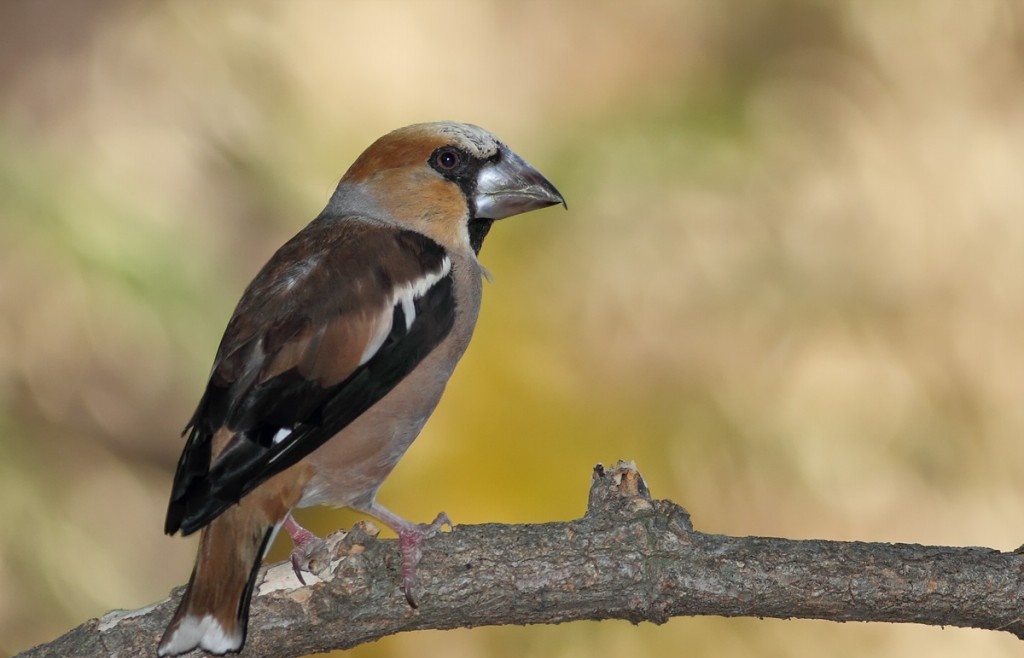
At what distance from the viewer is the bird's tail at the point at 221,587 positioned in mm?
2955

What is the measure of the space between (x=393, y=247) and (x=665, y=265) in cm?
266

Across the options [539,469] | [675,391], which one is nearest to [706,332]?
[675,391]

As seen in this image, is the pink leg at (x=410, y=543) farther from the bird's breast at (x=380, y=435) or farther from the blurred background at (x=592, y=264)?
the blurred background at (x=592, y=264)

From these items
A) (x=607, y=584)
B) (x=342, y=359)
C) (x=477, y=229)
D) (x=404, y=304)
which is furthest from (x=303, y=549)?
(x=477, y=229)

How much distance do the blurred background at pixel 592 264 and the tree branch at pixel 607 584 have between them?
76.7 inches

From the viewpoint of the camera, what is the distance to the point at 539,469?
5.20 metres

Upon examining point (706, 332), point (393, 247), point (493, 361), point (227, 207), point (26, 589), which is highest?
point (227, 207)

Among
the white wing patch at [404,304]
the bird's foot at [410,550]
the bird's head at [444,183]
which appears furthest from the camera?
the bird's head at [444,183]

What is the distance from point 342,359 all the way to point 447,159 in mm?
876

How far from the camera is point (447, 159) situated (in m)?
3.77

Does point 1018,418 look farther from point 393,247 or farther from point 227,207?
point 227,207

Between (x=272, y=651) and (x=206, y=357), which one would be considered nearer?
(x=272, y=651)

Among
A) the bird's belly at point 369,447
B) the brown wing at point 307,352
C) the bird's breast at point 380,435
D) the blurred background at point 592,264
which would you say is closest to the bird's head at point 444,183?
the brown wing at point 307,352

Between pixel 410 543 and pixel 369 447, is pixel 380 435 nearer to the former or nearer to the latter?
pixel 369 447
